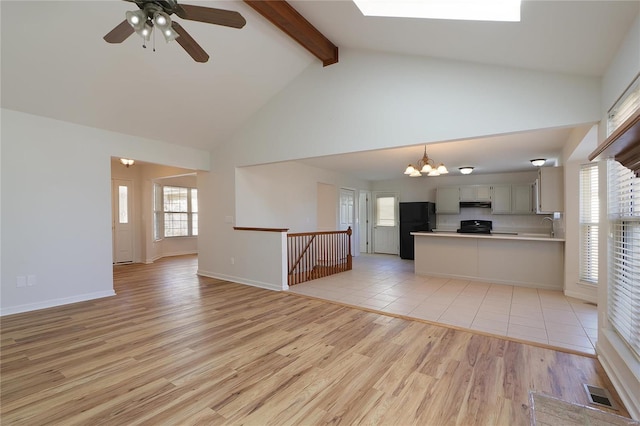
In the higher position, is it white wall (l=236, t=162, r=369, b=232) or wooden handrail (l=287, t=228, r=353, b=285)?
white wall (l=236, t=162, r=369, b=232)

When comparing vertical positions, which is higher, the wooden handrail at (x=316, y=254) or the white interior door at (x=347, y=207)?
the white interior door at (x=347, y=207)

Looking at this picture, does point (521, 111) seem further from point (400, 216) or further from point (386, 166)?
point (400, 216)

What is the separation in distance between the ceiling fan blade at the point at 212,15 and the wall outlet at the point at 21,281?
4.07 m

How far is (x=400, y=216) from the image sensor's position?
8555 millimetres

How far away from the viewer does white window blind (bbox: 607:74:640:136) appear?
1818 mm

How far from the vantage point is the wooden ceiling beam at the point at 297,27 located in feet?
10.2

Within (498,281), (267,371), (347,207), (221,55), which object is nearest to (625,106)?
(267,371)

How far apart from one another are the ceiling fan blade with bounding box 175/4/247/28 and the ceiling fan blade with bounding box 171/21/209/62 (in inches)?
4.3

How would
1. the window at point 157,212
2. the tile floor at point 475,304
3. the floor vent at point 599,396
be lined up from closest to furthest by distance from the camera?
1. the floor vent at point 599,396
2. the tile floor at point 475,304
3. the window at point 157,212

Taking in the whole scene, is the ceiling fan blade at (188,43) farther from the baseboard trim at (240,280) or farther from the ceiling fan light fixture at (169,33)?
the baseboard trim at (240,280)

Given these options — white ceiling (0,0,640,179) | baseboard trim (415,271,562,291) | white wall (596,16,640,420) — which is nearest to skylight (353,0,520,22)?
white ceiling (0,0,640,179)

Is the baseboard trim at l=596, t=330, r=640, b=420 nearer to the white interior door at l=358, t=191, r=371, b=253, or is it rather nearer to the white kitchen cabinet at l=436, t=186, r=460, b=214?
the white kitchen cabinet at l=436, t=186, r=460, b=214

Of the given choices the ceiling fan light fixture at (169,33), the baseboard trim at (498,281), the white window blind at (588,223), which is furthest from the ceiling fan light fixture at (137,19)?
the baseboard trim at (498,281)

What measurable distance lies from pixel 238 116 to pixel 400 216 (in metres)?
5.50
